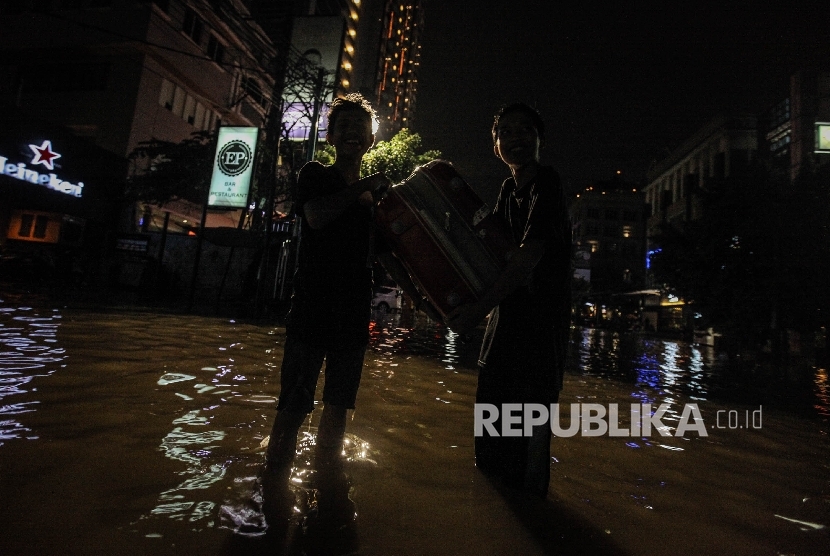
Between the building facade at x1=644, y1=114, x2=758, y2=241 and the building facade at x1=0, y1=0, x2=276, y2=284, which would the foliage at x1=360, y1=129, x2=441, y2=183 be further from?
the building facade at x1=644, y1=114, x2=758, y2=241

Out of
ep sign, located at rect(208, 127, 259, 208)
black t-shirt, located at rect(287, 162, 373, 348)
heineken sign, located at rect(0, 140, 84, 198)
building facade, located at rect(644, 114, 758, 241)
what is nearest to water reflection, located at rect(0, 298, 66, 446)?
black t-shirt, located at rect(287, 162, 373, 348)

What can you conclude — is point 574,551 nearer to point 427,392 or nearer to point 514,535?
point 514,535

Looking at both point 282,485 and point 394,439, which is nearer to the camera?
point 282,485

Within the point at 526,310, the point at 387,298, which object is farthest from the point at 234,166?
the point at 526,310

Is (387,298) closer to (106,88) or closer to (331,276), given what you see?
(331,276)

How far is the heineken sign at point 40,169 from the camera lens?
1772 centimetres

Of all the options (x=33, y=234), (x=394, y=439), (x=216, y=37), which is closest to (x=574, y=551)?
(x=394, y=439)

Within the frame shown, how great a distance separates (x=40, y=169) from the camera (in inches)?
745

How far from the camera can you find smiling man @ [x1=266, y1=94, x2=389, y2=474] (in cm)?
199

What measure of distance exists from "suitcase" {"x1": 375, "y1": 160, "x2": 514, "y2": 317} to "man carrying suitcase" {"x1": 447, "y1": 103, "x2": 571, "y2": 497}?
88 mm

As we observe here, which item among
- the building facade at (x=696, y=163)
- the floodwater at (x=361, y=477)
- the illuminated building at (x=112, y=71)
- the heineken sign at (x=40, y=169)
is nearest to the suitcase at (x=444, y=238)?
the floodwater at (x=361, y=477)

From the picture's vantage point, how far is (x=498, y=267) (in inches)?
78.6

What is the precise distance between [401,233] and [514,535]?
4.52 ft

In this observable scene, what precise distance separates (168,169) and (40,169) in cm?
663
